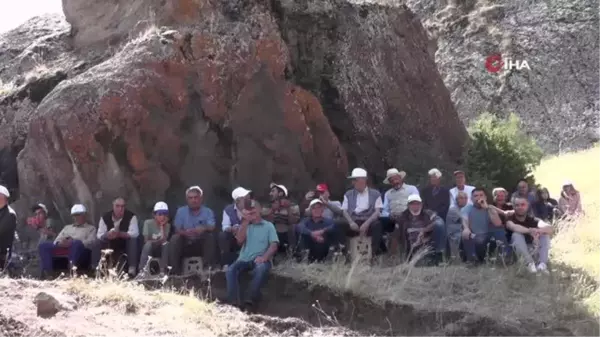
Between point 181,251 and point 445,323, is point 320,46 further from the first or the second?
point 445,323

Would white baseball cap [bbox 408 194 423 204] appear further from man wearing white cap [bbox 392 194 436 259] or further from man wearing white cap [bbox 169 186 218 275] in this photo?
man wearing white cap [bbox 169 186 218 275]

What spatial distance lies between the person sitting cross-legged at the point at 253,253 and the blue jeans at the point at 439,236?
7.04ft

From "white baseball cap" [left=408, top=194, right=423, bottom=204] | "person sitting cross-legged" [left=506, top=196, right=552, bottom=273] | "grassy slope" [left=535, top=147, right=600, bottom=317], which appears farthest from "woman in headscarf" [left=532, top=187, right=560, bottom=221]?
"white baseball cap" [left=408, top=194, right=423, bottom=204]

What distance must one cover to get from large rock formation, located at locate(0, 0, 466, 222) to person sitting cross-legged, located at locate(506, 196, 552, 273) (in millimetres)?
3513

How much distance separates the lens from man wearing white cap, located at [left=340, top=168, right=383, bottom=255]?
10.1m

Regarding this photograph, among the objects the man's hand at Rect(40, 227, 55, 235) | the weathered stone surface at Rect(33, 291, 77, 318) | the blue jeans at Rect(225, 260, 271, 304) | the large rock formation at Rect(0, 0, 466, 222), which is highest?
the large rock formation at Rect(0, 0, 466, 222)

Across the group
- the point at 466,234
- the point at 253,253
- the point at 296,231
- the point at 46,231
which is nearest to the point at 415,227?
the point at 466,234

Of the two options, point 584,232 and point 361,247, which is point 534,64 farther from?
point 361,247

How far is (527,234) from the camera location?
9742mm

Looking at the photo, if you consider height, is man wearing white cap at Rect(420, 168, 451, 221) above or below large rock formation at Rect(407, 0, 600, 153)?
below

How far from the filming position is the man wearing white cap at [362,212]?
398 inches

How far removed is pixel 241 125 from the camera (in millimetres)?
11898

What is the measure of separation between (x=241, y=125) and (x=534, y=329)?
545 centimetres

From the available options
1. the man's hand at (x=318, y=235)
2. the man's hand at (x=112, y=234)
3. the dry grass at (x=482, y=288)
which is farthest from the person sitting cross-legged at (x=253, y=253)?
the man's hand at (x=112, y=234)
